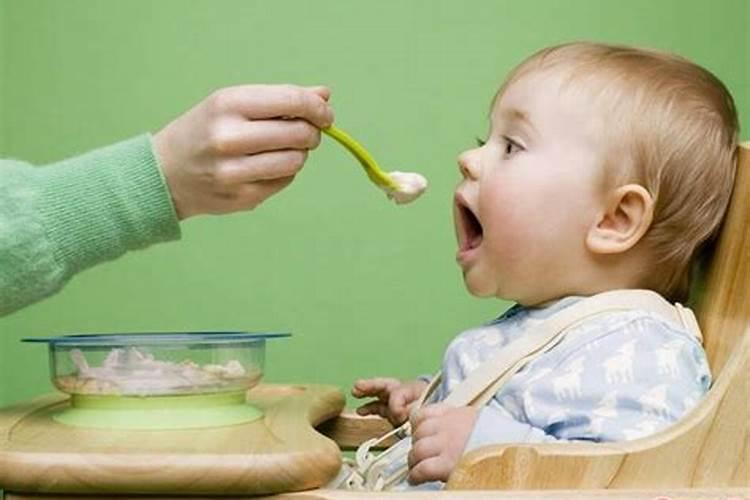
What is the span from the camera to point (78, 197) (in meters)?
0.90

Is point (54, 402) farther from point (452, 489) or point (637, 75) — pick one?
point (637, 75)

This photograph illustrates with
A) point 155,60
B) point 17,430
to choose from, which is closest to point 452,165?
point 155,60

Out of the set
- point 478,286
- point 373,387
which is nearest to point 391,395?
point 373,387

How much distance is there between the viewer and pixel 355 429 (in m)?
1.18

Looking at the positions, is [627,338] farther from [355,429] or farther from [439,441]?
[355,429]

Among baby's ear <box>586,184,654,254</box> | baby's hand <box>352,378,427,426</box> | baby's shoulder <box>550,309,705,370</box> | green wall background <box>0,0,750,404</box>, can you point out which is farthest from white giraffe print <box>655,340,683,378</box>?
green wall background <box>0,0,750,404</box>

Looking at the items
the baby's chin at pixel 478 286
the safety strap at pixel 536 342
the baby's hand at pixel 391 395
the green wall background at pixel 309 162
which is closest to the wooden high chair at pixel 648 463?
the safety strap at pixel 536 342

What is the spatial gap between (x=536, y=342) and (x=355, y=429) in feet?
1.10

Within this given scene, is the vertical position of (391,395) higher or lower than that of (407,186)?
lower

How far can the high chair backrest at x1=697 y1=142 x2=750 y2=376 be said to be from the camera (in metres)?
0.87

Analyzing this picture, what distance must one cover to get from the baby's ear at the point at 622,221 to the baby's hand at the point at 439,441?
170 mm

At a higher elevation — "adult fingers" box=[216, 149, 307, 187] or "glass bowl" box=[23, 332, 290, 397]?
"adult fingers" box=[216, 149, 307, 187]

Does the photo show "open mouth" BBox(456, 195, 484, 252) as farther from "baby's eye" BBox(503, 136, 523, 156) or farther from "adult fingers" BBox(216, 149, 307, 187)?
"adult fingers" BBox(216, 149, 307, 187)

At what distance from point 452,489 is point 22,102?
942 millimetres
